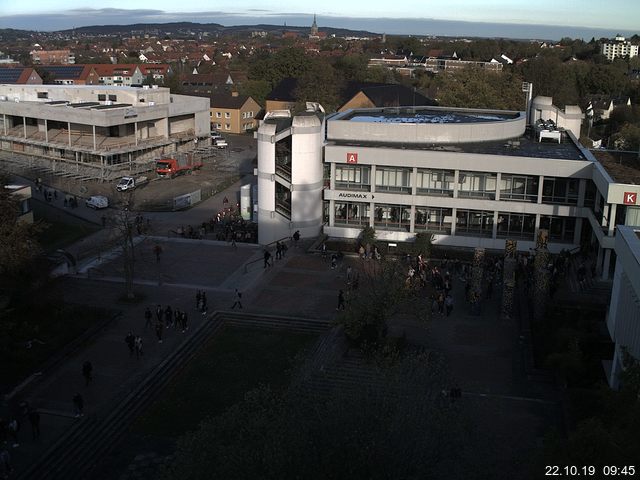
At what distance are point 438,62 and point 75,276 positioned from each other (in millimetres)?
162253

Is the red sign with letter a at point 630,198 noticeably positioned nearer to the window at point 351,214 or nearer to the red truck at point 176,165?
the window at point 351,214

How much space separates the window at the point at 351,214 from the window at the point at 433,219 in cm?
293

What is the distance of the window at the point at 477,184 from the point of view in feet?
129

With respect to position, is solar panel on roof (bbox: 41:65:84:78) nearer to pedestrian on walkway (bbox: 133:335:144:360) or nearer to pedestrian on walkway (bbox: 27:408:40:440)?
pedestrian on walkway (bbox: 133:335:144:360)

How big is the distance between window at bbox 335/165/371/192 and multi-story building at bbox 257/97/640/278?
0.06m

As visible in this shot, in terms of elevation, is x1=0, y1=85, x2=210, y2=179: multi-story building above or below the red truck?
above

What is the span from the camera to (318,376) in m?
24.6

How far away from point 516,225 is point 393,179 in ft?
23.5

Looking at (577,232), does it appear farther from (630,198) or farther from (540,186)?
(630,198)

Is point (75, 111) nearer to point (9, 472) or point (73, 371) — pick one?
point (73, 371)

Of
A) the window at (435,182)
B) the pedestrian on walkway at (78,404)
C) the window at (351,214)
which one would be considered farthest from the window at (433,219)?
the pedestrian on walkway at (78,404)

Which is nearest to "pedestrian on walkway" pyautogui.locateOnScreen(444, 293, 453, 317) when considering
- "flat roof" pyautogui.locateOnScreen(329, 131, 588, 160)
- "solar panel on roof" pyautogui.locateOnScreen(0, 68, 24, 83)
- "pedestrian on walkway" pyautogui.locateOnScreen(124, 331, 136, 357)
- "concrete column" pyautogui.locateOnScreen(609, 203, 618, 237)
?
"concrete column" pyautogui.locateOnScreen(609, 203, 618, 237)

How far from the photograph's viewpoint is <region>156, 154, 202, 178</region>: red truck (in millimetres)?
60531

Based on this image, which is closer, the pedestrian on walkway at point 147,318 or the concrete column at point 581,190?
the pedestrian on walkway at point 147,318
